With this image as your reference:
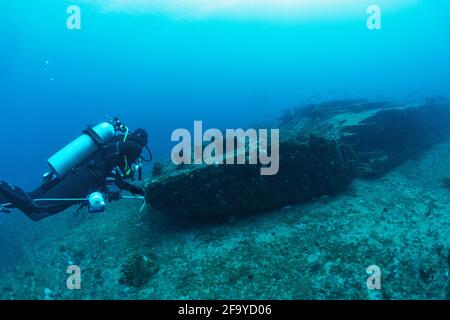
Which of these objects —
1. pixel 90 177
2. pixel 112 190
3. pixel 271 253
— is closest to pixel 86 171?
pixel 90 177

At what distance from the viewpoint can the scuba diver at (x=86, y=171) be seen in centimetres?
792

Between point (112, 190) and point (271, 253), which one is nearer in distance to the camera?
point (271, 253)

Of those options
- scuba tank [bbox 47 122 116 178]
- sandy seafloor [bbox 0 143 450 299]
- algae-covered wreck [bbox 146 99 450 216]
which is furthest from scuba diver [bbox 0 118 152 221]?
sandy seafloor [bbox 0 143 450 299]

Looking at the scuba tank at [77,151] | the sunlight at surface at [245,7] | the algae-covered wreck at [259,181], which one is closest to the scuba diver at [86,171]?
the scuba tank at [77,151]

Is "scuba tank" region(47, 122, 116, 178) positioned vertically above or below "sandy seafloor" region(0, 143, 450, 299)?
above

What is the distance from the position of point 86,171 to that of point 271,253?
211 inches

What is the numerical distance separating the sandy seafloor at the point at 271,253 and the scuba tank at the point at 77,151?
9.21 ft

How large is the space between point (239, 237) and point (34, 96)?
171868mm

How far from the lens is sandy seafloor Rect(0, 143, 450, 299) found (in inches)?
256

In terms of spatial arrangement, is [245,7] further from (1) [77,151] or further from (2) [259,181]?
(1) [77,151]

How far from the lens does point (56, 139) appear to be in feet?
425

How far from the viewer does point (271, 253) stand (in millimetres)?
7543

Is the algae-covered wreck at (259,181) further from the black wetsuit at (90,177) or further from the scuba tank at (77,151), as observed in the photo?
the scuba tank at (77,151)

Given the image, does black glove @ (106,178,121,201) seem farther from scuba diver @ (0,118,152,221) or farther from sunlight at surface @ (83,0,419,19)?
sunlight at surface @ (83,0,419,19)
